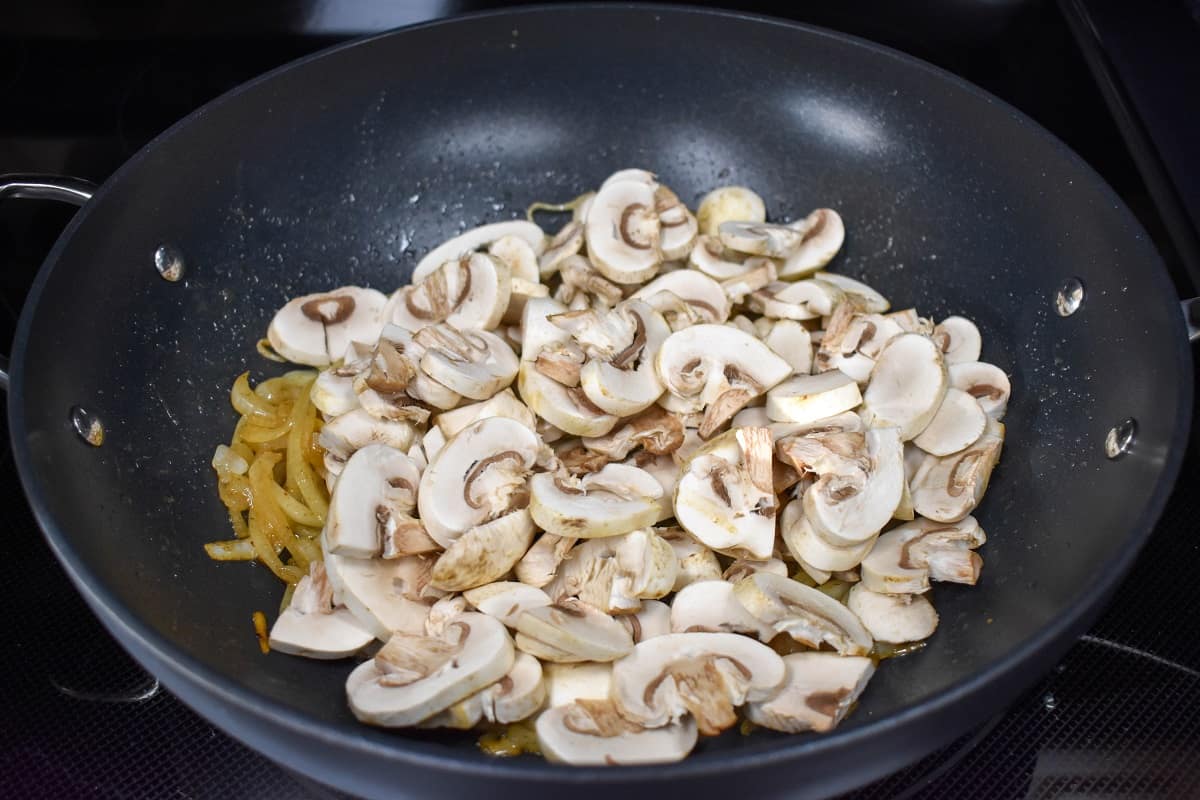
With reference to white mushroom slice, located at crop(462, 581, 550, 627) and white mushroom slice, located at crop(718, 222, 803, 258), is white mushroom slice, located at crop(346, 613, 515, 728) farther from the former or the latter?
white mushroom slice, located at crop(718, 222, 803, 258)

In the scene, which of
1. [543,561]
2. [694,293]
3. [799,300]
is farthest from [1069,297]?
[543,561]

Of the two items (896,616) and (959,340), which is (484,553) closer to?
(896,616)

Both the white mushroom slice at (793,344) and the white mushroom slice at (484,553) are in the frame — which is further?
the white mushroom slice at (793,344)

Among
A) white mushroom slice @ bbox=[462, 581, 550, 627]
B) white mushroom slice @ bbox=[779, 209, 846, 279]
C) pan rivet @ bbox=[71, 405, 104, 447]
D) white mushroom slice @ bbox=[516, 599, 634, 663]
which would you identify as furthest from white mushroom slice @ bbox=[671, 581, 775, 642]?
pan rivet @ bbox=[71, 405, 104, 447]

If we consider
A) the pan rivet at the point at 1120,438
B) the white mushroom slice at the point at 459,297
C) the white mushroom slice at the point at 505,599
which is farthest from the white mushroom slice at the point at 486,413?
the pan rivet at the point at 1120,438

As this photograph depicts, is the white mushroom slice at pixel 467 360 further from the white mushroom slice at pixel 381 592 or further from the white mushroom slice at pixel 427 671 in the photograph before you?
the white mushroom slice at pixel 427 671
